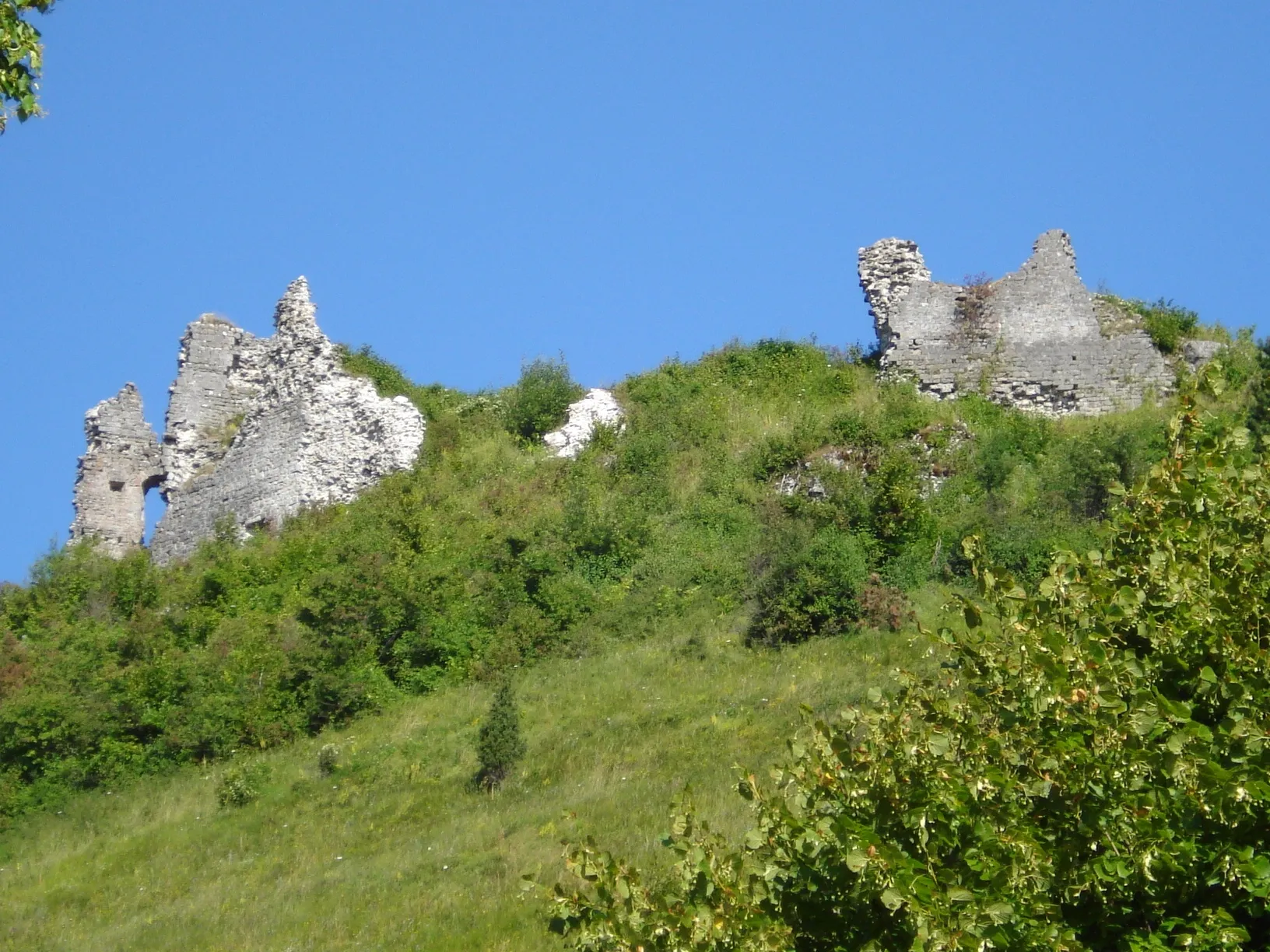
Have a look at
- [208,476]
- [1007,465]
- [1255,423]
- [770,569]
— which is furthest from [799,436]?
[208,476]

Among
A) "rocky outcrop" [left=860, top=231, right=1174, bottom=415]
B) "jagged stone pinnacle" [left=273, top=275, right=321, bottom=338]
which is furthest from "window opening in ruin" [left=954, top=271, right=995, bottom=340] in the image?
"jagged stone pinnacle" [left=273, top=275, right=321, bottom=338]

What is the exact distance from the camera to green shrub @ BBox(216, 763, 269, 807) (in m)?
17.4

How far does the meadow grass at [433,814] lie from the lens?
1313 cm

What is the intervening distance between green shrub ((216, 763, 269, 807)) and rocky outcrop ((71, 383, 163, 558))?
40.0 feet

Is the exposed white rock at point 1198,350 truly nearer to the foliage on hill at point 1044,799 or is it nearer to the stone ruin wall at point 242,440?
the stone ruin wall at point 242,440

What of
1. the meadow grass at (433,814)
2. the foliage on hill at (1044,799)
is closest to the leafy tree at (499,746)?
the meadow grass at (433,814)

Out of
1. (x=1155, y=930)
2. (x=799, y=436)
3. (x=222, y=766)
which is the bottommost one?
(x=1155, y=930)

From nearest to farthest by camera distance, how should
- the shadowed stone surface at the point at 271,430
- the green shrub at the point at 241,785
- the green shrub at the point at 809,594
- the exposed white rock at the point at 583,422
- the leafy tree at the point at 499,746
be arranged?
the leafy tree at the point at 499,746, the green shrub at the point at 241,785, the green shrub at the point at 809,594, the exposed white rock at the point at 583,422, the shadowed stone surface at the point at 271,430

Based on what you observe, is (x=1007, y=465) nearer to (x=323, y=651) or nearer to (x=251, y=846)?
(x=323, y=651)

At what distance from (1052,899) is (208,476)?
23.1 metres

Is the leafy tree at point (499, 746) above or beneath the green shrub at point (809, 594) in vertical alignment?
beneath

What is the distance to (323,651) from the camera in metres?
20.0

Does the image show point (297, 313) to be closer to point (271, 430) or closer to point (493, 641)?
point (271, 430)

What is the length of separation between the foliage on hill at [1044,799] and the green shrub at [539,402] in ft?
63.6
